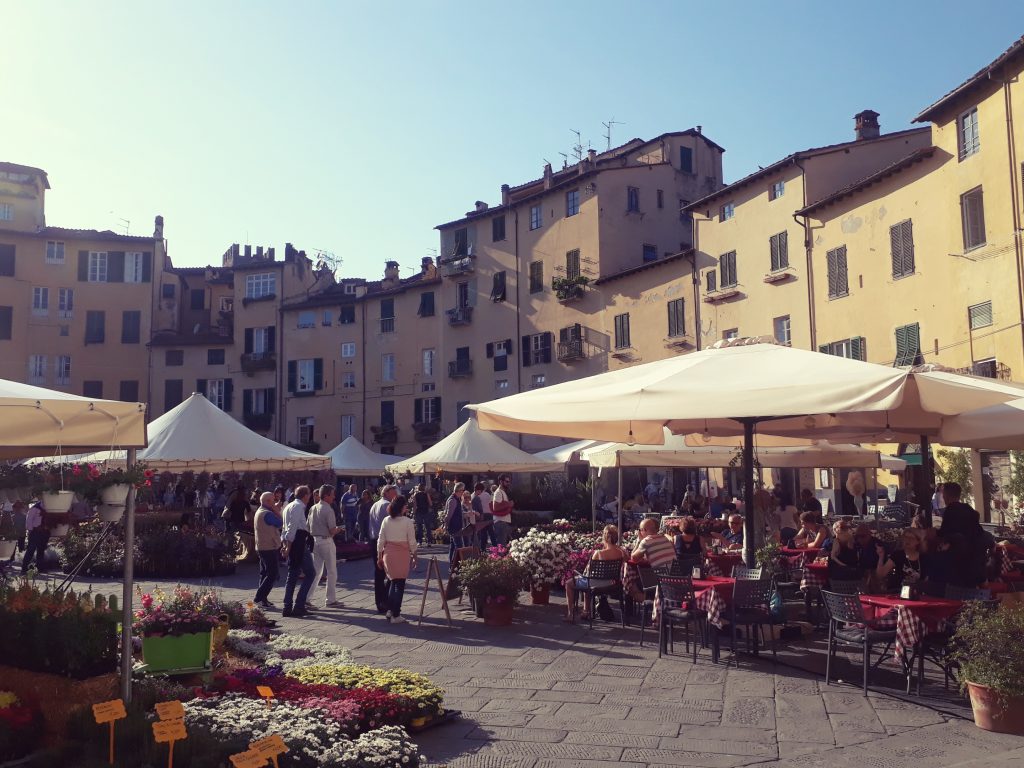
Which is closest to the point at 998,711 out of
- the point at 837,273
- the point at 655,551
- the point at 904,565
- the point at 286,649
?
the point at 904,565

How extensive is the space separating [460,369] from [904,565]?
106 ft

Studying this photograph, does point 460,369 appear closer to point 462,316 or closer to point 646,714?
point 462,316

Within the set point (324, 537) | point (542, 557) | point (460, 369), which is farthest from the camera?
point (460, 369)

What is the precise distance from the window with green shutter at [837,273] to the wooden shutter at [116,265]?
3610cm

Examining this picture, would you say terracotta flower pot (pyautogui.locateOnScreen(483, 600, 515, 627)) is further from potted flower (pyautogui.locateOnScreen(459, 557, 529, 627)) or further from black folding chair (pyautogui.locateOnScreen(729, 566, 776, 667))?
black folding chair (pyautogui.locateOnScreen(729, 566, 776, 667))

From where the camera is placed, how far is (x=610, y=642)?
9828 millimetres

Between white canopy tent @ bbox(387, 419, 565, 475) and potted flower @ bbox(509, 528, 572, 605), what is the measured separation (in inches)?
358

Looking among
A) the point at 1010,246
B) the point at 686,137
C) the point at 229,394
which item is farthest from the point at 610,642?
the point at 229,394

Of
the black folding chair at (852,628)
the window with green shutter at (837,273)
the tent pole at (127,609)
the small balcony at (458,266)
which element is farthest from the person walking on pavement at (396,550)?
the small balcony at (458,266)

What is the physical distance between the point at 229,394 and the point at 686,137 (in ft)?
86.9

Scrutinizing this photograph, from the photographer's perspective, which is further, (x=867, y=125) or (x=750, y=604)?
(x=867, y=125)

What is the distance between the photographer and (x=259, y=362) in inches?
1903

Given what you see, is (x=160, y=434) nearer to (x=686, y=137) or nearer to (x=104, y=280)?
(x=686, y=137)

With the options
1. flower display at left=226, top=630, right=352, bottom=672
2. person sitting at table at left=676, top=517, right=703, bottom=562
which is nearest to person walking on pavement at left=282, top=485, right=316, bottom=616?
flower display at left=226, top=630, right=352, bottom=672
